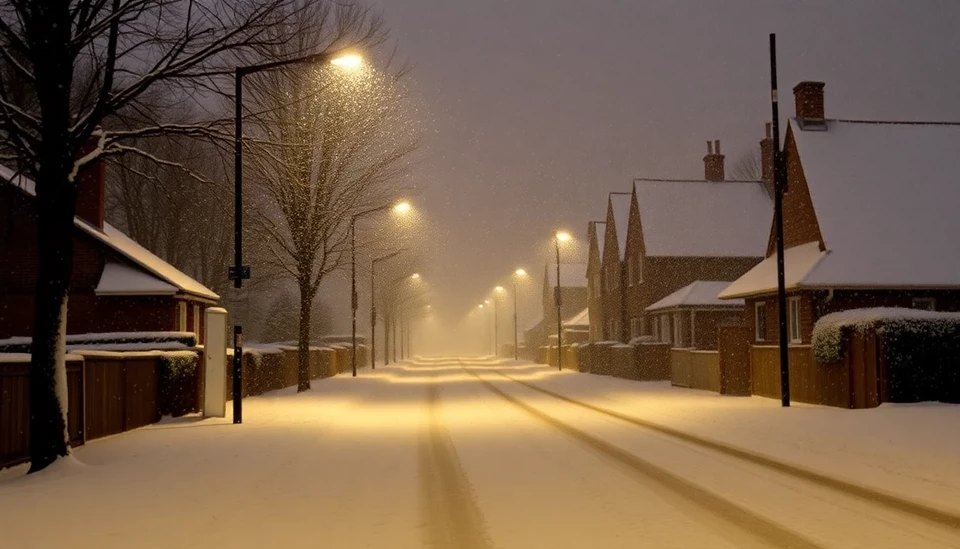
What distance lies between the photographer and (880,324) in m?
22.0

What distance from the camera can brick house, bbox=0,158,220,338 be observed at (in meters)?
29.1

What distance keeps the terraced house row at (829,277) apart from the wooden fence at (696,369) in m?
0.08

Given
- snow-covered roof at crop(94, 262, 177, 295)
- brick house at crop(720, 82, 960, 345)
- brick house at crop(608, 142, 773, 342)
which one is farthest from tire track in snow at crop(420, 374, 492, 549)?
brick house at crop(608, 142, 773, 342)

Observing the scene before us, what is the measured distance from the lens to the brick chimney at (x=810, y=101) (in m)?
34.6

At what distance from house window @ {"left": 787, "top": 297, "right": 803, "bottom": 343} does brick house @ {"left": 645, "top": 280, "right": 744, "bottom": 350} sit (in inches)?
465

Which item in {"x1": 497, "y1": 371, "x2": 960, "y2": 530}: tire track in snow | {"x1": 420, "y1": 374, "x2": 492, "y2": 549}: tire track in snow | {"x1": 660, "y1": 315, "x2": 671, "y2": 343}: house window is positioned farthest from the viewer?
{"x1": 660, "y1": 315, "x2": 671, "y2": 343}: house window

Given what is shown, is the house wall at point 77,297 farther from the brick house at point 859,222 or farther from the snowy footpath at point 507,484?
the brick house at point 859,222

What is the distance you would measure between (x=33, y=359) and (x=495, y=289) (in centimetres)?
9606

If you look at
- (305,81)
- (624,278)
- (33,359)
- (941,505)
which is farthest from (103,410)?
(624,278)

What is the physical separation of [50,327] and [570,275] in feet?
291

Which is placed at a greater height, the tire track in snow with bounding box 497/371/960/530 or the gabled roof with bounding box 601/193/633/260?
the gabled roof with bounding box 601/193/633/260

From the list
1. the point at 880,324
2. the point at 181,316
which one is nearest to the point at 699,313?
the point at 880,324

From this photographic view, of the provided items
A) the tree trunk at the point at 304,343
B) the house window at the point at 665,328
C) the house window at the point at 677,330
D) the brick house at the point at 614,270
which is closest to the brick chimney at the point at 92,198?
the tree trunk at the point at 304,343

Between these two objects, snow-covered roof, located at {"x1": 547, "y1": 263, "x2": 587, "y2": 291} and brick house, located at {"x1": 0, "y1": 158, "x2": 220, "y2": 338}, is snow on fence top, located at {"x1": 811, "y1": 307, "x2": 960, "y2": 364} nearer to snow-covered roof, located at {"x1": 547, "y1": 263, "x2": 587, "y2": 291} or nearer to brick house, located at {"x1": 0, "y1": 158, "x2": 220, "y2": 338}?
brick house, located at {"x1": 0, "y1": 158, "x2": 220, "y2": 338}
